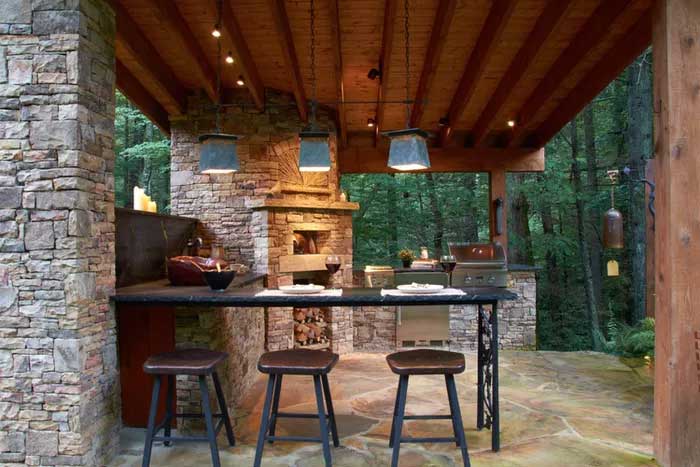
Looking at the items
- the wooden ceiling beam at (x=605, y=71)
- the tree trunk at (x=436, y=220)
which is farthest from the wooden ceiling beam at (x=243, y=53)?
the tree trunk at (x=436, y=220)

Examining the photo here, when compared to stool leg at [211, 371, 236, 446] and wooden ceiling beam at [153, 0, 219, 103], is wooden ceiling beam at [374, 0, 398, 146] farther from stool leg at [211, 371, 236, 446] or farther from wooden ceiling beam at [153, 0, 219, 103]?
stool leg at [211, 371, 236, 446]

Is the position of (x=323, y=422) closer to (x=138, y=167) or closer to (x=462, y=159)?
(x=462, y=159)

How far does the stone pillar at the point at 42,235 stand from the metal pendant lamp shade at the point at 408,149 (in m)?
1.90

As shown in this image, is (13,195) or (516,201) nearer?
(13,195)

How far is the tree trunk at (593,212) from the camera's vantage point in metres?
10.8

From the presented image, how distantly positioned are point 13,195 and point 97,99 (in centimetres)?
74

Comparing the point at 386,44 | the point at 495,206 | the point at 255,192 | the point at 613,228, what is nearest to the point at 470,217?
the point at 495,206

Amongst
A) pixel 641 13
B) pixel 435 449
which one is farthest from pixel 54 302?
pixel 641 13

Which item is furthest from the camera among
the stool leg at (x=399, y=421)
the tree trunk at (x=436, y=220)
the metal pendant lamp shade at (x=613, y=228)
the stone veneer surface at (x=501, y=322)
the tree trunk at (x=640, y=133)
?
the tree trunk at (x=436, y=220)

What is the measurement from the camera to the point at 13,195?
8.99 ft

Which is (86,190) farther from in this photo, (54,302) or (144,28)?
(144,28)

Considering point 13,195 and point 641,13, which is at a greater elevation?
point 641,13

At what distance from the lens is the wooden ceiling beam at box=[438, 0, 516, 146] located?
12.6ft

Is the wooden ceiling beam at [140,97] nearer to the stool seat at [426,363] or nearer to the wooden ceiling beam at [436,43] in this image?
the wooden ceiling beam at [436,43]
